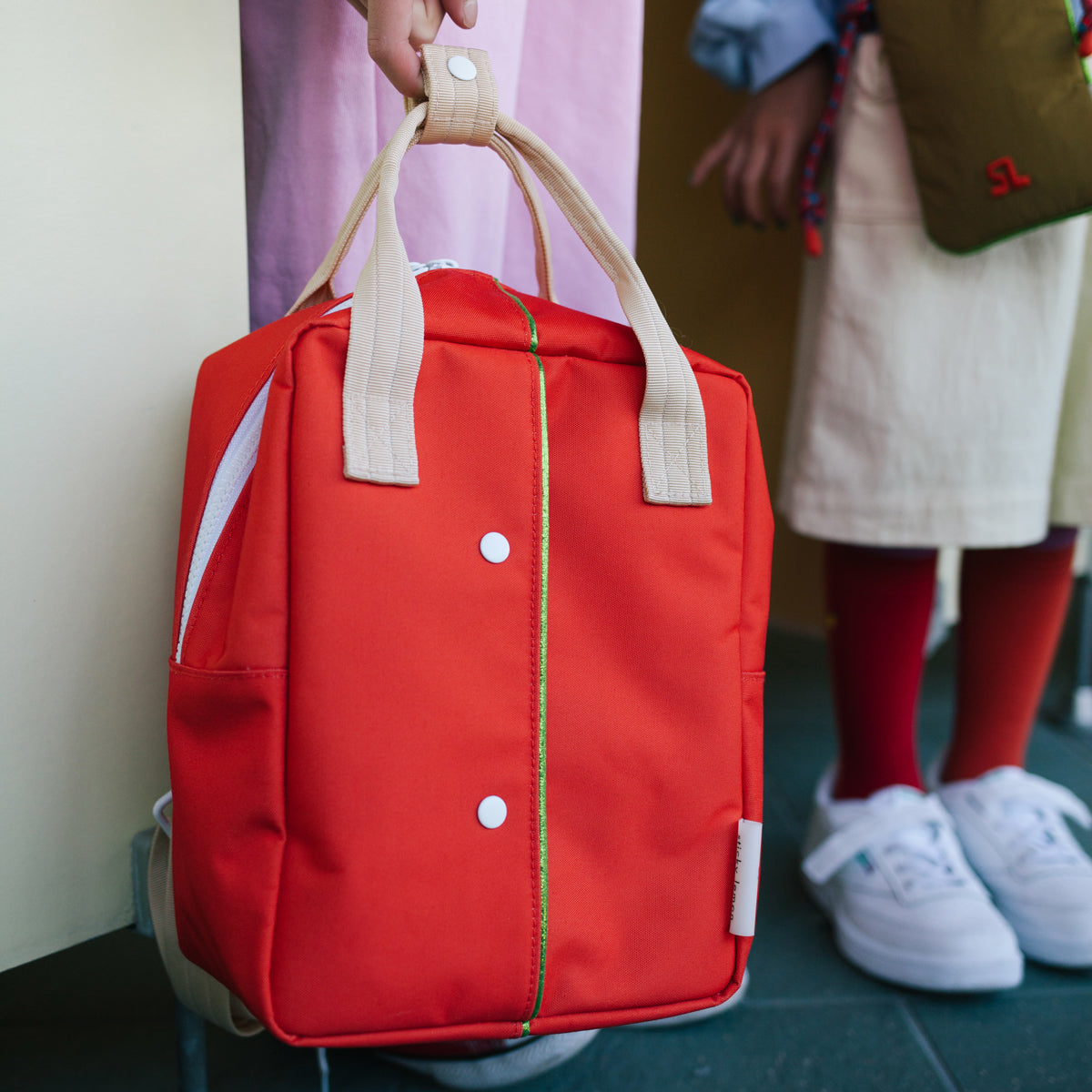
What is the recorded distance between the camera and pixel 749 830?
48 centimetres

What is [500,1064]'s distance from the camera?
592 mm

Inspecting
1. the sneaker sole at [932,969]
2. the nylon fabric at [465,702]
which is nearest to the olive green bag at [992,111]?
Result: the nylon fabric at [465,702]

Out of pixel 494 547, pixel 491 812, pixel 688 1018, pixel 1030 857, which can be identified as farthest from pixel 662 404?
pixel 1030 857

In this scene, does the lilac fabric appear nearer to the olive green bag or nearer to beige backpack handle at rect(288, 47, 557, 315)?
beige backpack handle at rect(288, 47, 557, 315)

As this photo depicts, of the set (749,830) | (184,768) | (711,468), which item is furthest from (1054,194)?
(184,768)

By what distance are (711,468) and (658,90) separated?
1135 mm

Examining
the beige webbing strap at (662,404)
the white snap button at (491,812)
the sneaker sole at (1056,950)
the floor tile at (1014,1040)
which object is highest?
the beige webbing strap at (662,404)

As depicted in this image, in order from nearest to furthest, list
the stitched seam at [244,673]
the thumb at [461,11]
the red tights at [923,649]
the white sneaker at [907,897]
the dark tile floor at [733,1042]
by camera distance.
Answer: the stitched seam at [244,673]
the thumb at [461,11]
the dark tile floor at [733,1042]
the white sneaker at [907,897]
the red tights at [923,649]

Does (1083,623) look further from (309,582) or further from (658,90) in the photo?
(309,582)

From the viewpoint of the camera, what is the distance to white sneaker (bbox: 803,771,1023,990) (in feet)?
2.33

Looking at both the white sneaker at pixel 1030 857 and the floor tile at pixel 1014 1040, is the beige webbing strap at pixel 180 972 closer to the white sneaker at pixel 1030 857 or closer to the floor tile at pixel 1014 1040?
the floor tile at pixel 1014 1040

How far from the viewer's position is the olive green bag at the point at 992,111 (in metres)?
0.64

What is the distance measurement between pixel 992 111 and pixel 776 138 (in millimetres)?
192

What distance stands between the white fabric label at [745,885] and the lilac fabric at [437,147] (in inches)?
16.7
